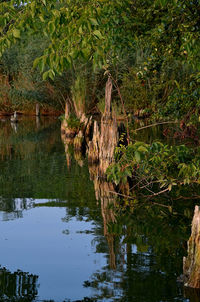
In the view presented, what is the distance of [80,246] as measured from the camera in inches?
264

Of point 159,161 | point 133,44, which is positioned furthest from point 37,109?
point 159,161

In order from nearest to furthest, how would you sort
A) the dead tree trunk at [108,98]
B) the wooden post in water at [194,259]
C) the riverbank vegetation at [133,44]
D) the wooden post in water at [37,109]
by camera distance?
1. the wooden post in water at [194,259]
2. the riverbank vegetation at [133,44]
3. the dead tree trunk at [108,98]
4. the wooden post in water at [37,109]

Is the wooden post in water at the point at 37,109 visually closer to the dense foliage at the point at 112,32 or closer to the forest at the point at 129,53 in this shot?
the forest at the point at 129,53

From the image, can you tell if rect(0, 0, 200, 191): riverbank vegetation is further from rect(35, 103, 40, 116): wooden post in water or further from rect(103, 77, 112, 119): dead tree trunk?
rect(35, 103, 40, 116): wooden post in water

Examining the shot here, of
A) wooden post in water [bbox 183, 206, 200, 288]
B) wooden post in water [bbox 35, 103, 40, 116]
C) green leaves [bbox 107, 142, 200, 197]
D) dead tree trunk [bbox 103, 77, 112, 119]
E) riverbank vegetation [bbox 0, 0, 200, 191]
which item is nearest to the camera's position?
wooden post in water [bbox 183, 206, 200, 288]

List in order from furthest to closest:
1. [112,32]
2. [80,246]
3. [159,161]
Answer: [112,32], [159,161], [80,246]

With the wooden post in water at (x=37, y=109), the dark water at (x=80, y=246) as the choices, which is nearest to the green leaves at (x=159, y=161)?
the dark water at (x=80, y=246)

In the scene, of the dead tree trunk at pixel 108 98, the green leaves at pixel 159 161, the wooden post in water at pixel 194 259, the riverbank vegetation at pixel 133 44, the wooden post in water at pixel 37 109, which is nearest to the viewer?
the wooden post in water at pixel 194 259

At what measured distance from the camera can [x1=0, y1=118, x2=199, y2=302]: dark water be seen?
208 inches

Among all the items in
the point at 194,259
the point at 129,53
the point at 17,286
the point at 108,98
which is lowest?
the point at 17,286

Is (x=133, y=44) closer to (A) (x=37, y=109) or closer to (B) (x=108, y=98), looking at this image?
(B) (x=108, y=98)

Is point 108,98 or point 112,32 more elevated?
point 112,32

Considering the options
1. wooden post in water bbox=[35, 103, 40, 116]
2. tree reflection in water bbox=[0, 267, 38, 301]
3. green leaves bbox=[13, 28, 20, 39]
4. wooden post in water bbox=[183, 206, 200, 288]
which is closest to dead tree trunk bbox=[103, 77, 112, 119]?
green leaves bbox=[13, 28, 20, 39]

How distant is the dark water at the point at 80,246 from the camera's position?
17.3 feet
